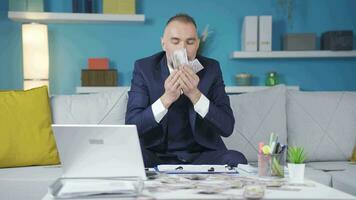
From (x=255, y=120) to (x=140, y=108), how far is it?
0.92 meters

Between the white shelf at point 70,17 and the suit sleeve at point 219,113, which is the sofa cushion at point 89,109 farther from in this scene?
the white shelf at point 70,17

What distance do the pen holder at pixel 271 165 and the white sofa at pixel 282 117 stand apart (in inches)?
46.8

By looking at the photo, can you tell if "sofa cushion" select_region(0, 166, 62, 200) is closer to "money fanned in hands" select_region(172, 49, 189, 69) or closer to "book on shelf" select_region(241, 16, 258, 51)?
"money fanned in hands" select_region(172, 49, 189, 69)

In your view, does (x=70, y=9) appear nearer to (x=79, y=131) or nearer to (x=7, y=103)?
(x=7, y=103)

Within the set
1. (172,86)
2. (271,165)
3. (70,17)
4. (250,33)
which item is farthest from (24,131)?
(250,33)

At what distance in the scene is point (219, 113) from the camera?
A: 1.92 metres

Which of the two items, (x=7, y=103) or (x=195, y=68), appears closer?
(x=195, y=68)

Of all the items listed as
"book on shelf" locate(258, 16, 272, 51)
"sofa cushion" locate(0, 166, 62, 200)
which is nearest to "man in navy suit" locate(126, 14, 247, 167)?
"sofa cushion" locate(0, 166, 62, 200)

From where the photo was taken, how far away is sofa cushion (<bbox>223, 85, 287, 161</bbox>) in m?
2.64

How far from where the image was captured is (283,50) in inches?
140

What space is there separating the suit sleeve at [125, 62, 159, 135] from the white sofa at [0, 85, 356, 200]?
546 mm

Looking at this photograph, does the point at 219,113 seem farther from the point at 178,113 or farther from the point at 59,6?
the point at 59,6

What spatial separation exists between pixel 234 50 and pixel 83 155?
8.30 ft

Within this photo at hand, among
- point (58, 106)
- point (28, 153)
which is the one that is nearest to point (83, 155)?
point (28, 153)
